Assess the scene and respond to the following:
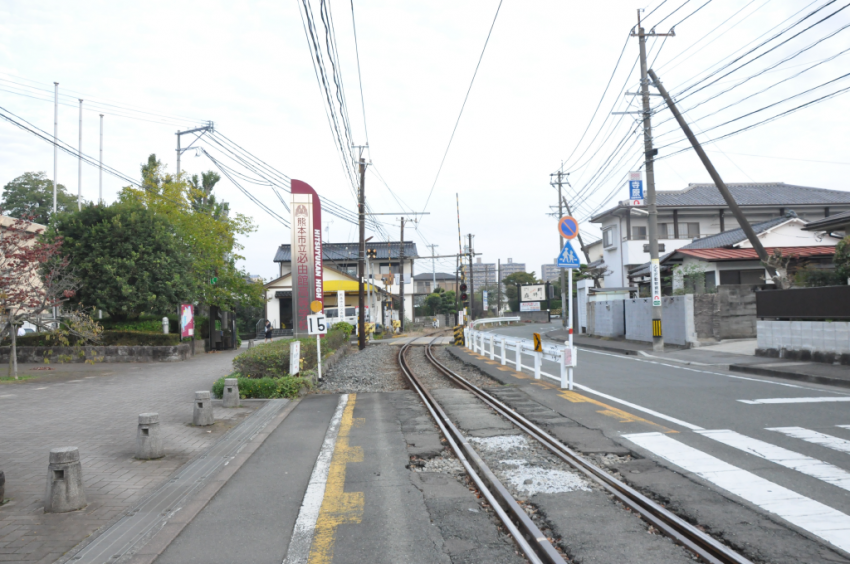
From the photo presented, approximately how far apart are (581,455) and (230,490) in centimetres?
383

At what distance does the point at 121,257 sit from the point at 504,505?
2063cm

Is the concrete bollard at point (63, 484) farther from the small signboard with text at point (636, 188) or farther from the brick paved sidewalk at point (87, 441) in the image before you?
the small signboard with text at point (636, 188)

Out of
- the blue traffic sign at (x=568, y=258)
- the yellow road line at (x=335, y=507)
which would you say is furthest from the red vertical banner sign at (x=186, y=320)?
the yellow road line at (x=335, y=507)

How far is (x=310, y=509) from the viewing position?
195 inches

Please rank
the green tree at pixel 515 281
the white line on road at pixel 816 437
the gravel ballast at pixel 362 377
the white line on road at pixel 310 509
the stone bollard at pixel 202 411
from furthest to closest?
the green tree at pixel 515 281
the gravel ballast at pixel 362 377
the stone bollard at pixel 202 411
the white line on road at pixel 816 437
the white line on road at pixel 310 509

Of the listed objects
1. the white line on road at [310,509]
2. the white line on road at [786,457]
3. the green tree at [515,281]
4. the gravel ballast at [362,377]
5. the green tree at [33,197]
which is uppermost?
the green tree at [33,197]

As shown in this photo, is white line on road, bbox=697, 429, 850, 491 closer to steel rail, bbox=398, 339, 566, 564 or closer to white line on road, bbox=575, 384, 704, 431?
white line on road, bbox=575, 384, 704, 431

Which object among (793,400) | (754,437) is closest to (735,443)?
(754,437)

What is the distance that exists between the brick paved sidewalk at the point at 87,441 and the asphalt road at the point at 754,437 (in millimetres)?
5522

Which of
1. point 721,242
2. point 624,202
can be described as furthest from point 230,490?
point 624,202

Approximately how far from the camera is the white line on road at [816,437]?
6.33 m

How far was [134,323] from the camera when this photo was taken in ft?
76.1

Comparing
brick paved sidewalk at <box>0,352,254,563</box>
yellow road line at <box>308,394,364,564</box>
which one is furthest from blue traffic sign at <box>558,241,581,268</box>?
brick paved sidewalk at <box>0,352,254,563</box>

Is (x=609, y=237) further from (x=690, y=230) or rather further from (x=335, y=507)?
(x=335, y=507)
